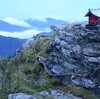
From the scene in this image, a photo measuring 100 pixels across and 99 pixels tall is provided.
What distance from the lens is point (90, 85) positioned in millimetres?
13219

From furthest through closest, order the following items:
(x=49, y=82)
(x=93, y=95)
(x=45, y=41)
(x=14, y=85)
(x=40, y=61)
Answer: (x=45, y=41), (x=40, y=61), (x=49, y=82), (x=93, y=95), (x=14, y=85)

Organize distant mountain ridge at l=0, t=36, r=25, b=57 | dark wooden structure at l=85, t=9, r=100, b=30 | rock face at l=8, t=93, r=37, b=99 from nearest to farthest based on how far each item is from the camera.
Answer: rock face at l=8, t=93, r=37, b=99 < dark wooden structure at l=85, t=9, r=100, b=30 < distant mountain ridge at l=0, t=36, r=25, b=57

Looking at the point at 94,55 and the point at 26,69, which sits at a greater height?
the point at 94,55

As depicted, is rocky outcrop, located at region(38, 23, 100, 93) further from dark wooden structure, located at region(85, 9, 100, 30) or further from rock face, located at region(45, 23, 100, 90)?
dark wooden structure, located at region(85, 9, 100, 30)

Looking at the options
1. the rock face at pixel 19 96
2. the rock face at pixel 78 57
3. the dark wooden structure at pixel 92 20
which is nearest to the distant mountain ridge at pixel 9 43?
the rock face at pixel 78 57

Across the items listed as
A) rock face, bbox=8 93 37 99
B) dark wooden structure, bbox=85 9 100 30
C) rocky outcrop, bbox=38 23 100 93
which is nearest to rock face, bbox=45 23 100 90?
rocky outcrop, bbox=38 23 100 93

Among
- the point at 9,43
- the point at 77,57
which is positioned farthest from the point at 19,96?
the point at 9,43

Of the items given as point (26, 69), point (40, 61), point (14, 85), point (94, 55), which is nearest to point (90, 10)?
point (94, 55)

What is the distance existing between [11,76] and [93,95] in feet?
13.8

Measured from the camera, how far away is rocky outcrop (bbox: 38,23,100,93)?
43.9 feet

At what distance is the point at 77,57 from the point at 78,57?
59 millimetres

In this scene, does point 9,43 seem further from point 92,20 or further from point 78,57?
point 78,57

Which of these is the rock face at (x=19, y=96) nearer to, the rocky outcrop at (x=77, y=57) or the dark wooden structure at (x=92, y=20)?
the rocky outcrop at (x=77, y=57)

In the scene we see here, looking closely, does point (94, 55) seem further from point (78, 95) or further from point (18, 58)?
point (18, 58)
